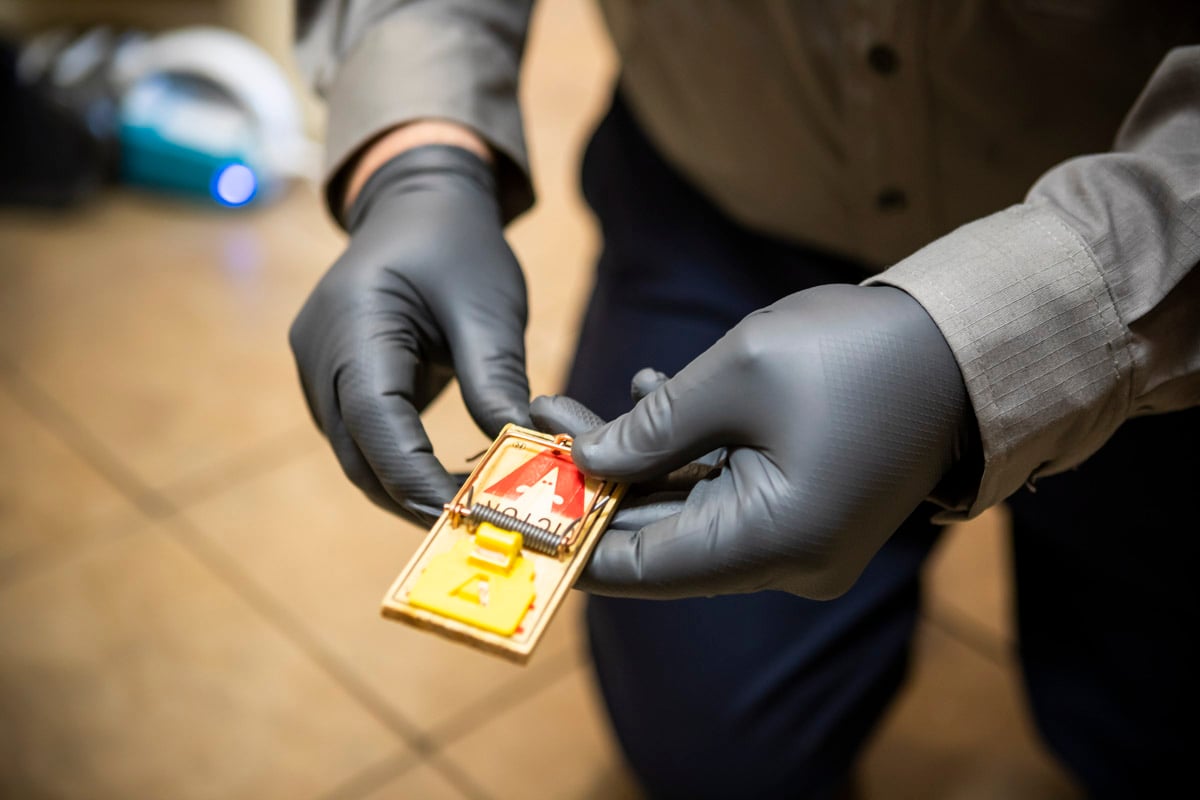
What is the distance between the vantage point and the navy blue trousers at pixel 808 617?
809 mm

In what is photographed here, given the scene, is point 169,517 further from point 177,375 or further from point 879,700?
point 879,700

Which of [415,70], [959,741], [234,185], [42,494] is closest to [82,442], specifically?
[42,494]

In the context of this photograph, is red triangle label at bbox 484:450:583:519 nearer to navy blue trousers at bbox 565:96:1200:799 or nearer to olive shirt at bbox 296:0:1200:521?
olive shirt at bbox 296:0:1200:521

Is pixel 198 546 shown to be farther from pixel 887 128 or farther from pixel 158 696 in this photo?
pixel 887 128

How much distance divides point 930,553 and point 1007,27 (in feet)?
1.37

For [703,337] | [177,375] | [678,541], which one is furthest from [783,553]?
[177,375]

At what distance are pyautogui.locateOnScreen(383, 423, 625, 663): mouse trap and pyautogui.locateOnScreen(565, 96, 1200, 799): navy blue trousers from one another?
273mm

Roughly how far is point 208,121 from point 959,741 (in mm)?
1309

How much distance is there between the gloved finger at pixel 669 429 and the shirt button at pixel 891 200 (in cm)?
32

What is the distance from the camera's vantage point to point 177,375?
1334 mm

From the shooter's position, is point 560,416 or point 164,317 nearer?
point 560,416

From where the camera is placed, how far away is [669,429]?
0.47 metres

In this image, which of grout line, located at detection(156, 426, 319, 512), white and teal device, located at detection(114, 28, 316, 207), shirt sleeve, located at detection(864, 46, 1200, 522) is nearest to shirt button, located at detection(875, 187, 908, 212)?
shirt sleeve, located at detection(864, 46, 1200, 522)

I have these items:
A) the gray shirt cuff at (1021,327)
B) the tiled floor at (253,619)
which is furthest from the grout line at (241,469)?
the gray shirt cuff at (1021,327)
